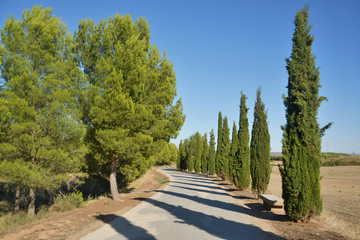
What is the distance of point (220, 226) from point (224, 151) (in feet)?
83.7

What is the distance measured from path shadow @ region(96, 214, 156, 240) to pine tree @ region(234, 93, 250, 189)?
13355 millimetres

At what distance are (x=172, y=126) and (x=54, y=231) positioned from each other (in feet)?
32.1

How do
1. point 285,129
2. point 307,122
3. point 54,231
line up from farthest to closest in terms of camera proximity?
1. point 285,129
2. point 307,122
3. point 54,231

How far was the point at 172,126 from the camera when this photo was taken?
15.6m

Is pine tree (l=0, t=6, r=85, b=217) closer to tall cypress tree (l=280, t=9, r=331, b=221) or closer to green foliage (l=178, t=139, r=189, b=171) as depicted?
tall cypress tree (l=280, t=9, r=331, b=221)

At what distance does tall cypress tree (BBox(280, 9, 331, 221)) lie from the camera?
354 inches

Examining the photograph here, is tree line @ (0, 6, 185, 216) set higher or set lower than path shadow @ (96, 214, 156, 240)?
higher

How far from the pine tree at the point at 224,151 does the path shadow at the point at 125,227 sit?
22945 mm

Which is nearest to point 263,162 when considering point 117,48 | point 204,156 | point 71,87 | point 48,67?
point 117,48

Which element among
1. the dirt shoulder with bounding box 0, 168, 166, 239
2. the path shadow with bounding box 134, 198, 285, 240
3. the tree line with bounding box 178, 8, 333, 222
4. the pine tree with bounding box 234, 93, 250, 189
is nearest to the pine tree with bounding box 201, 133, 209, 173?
the pine tree with bounding box 234, 93, 250, 189

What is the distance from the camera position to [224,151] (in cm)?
3319

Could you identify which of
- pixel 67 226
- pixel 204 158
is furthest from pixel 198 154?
pixel 67 226

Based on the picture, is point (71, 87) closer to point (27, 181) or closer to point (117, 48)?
point (117, 48)

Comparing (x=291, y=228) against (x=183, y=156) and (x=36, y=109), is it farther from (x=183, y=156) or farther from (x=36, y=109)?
(x=183, y=156)
